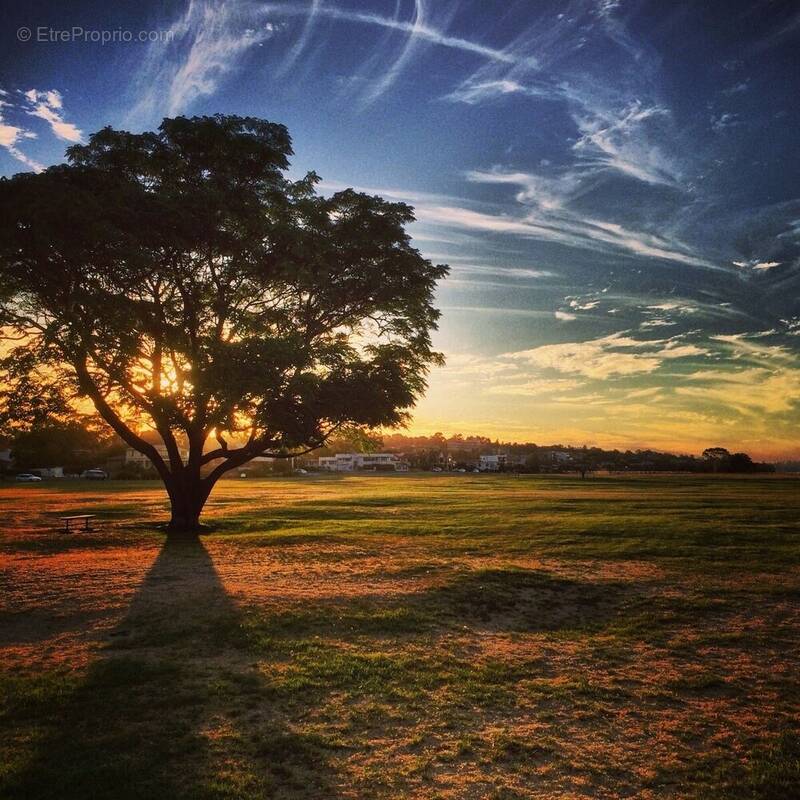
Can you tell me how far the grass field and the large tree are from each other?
19.2 feet

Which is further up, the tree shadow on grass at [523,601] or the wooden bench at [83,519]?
the wooden bench at [83,519]

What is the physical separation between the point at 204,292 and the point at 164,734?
1917 cm

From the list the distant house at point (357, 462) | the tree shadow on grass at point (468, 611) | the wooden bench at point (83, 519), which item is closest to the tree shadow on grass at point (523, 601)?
the tree shadow on grass at point (468, 611)

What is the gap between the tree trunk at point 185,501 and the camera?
25.6m

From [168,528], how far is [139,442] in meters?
4.30

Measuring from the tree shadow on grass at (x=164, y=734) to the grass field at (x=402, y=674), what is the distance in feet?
0.10

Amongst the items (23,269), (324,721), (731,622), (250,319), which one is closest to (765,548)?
(731,622)

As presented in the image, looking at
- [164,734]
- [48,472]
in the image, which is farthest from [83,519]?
[48,472]

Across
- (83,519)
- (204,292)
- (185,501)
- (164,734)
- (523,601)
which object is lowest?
(523,601)

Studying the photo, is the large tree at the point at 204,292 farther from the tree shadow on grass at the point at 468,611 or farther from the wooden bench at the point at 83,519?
the tree shadow on grass at the point at 468,611

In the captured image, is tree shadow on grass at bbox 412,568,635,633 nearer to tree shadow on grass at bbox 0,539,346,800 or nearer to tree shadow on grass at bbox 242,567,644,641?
tree shadow on grass at bbox 242,567,644,641

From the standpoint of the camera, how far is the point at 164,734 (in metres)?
6.54

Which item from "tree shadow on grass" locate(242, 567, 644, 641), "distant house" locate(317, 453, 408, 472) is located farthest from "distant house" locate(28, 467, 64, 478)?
"tree shadow on grass" locate(242, 567, 644, 641)

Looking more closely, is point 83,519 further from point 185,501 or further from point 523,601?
point 523,601
